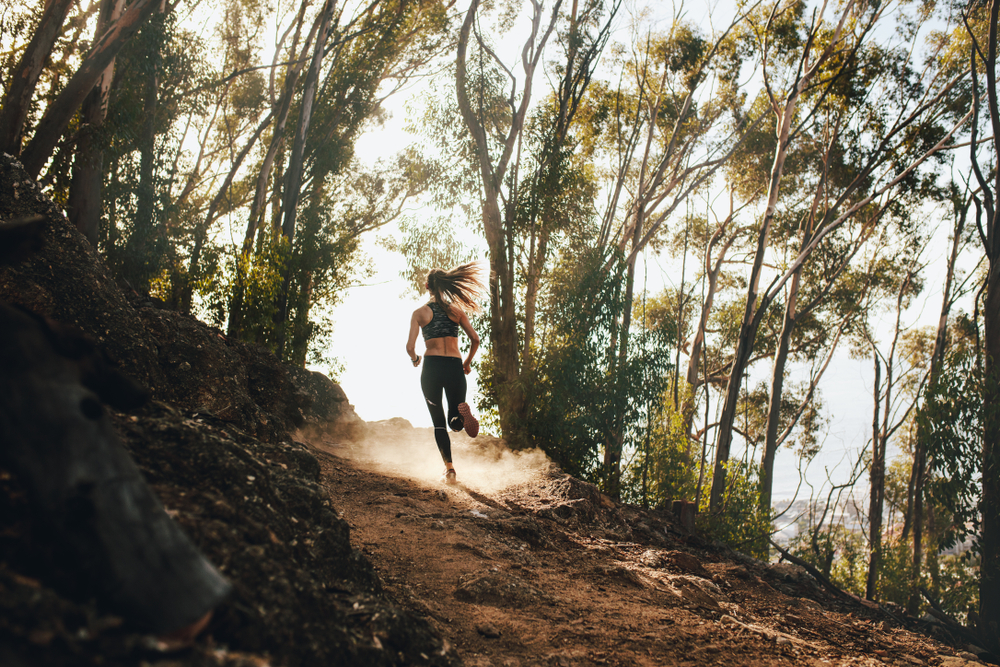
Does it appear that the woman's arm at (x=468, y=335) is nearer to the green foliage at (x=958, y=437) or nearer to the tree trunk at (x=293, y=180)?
the tree trunk at (x=293, y=180)

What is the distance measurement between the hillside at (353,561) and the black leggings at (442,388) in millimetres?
442

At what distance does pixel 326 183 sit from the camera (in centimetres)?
1423

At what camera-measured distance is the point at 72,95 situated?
20.4ft

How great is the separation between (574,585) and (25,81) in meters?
7.13

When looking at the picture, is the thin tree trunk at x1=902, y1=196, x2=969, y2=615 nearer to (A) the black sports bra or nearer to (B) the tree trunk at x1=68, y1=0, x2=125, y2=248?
(A) the black sports bra

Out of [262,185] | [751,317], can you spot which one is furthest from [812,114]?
[262,185]

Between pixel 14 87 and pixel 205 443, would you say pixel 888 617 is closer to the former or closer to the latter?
pixel 205 443

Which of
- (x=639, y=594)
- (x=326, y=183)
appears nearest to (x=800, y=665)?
(x=639, y=594)

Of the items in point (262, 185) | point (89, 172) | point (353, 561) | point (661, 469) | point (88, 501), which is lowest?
point (353, 561)

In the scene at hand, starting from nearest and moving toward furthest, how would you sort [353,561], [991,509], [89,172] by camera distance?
[353,561]
[89,172]
[991,509]

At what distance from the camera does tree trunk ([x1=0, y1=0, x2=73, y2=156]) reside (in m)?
5.93

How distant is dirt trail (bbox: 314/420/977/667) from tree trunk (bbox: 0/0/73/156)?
4499 mm

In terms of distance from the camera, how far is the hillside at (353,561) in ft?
3.65

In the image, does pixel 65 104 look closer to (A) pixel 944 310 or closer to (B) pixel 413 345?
(B) pixel 413 345
